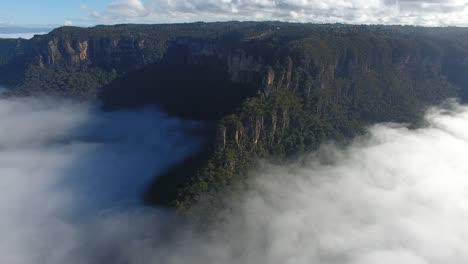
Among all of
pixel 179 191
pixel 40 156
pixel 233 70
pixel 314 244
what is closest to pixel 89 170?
pixel 40 156

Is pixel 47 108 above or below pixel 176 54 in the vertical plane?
below

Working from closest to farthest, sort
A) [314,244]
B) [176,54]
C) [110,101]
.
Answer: [314,244], [110,101], [176,54]

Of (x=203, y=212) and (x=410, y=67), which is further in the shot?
(x=410, y=67)

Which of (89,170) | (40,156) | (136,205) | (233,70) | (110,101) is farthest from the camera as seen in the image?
(110,101)

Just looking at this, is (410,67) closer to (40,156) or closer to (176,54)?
(176,54)

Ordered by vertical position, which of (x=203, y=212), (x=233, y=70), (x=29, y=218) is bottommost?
(x=29, y=218)

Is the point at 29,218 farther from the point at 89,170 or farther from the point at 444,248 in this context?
the point at 444,248
